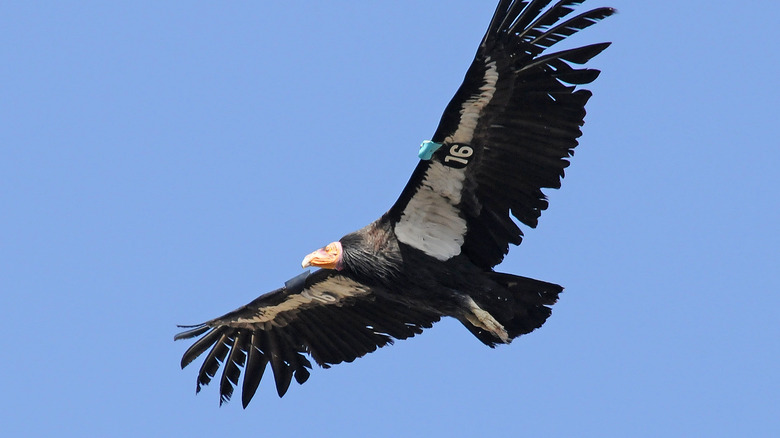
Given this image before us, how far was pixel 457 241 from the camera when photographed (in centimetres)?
1366

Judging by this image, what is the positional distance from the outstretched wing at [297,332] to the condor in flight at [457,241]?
14 mm

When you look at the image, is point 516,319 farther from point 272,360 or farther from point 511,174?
point 272,360

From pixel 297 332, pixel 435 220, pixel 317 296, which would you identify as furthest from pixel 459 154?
pixel 297 332

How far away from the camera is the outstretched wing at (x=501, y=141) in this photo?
12281 mm

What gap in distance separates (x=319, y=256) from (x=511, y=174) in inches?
95.7

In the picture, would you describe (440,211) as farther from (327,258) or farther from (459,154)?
(327,258)

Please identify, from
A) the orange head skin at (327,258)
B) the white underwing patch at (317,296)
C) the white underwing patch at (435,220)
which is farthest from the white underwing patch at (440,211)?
the white underwing patch at (317,296)

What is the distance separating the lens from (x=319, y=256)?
45.0 ft

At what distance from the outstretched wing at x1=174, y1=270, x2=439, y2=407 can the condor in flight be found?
0.05ft

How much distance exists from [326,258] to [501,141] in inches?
97.3

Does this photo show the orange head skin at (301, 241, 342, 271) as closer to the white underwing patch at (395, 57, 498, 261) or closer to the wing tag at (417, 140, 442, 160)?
the white underwing patch at (395, 57, 498, 261)

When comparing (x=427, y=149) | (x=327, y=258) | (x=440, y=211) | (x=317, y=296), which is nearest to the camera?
(x=427, y=149)

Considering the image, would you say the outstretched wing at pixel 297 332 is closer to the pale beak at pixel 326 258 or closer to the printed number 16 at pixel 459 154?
the pale beak at pixel 326 258

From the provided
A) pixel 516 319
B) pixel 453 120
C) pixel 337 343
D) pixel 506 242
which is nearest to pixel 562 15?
pixel 453 120
